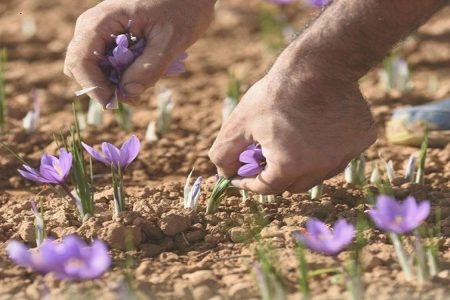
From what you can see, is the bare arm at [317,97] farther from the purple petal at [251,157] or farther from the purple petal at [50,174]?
the purple petal at [50,174]

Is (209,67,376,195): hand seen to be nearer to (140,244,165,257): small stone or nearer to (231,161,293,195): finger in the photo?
(231,161,293,195): finger

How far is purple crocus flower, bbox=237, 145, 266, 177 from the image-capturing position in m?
2.72

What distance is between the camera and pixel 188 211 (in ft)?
9.52

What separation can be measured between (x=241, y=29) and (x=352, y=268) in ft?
10.6

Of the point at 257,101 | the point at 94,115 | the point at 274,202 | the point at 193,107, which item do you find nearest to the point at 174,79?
the point at 193,107

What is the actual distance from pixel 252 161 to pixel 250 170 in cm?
3

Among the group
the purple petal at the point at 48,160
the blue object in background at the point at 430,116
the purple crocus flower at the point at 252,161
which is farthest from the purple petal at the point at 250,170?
the blue object in background at the point at 430,116

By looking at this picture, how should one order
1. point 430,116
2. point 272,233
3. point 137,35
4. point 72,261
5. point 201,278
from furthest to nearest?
point 430,116, point 137,35, point 272,233, point 201,278, point 72,261

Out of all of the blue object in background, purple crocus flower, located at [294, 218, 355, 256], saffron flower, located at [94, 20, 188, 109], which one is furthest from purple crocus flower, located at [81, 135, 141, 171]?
the blue object in background

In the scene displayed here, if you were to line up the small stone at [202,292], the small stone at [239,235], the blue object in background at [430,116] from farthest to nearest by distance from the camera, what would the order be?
the blue object in background at [430,116] → the small stone at [239,235] → the small stone at [202,292]

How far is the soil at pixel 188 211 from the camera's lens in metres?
2.50

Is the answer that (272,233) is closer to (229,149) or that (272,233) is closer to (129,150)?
(229,149)

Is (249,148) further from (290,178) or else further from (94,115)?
(94,115)

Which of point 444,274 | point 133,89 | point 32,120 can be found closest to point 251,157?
point 133,89
